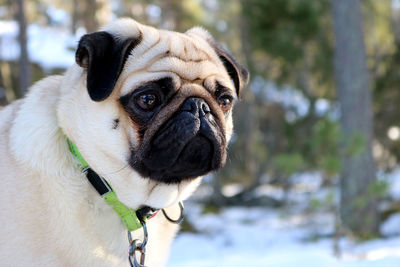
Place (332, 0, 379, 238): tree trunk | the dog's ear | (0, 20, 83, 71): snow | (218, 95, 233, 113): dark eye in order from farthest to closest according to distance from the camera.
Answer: (0, 20, 83, 71): snow, (332, 0, 379, 238): tree trunk, (218, 95, 233, 113): dark eye, the dog's ear

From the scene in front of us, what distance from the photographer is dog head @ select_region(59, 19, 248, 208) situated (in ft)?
8.12

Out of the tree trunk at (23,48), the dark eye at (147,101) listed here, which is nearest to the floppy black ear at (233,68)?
the dark eye at (147,101)

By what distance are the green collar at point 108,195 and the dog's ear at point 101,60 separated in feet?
1.52

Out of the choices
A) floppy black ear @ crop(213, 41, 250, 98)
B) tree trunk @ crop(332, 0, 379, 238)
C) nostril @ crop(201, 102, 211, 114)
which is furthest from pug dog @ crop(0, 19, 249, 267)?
tree trunk @ crop(332, 0, 379, 238)

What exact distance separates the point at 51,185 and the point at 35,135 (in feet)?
1.21

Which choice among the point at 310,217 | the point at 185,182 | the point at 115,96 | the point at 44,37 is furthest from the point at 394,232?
the point at 44,37

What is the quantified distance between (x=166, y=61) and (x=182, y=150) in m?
0.60

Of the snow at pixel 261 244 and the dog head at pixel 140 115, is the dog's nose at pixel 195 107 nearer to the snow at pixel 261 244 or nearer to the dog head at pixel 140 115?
the dog head at pixel 140 115

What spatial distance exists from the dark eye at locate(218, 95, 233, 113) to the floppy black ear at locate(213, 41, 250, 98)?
0.45 metres

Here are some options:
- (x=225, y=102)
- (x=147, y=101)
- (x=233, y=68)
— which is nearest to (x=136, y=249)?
(x=147, y=101)

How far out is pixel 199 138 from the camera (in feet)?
8.35

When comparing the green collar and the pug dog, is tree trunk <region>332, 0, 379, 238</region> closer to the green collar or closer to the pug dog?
the pug dog

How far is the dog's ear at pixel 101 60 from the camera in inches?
93.6

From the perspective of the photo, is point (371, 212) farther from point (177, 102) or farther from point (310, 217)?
point (177, 102)
